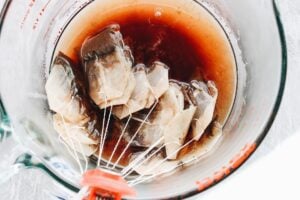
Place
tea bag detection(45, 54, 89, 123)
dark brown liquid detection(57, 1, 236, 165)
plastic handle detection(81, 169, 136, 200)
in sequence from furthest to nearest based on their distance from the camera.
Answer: dark brown liquid detection(57, 1, 236, 165)
tea bag detection(45, 54, 89, 123)
plastic handle detection(81, 169, 136, 200)

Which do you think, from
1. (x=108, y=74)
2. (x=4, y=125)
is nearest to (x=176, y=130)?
(x=108, y=74)

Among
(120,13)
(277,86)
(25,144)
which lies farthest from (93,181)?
(120,13)

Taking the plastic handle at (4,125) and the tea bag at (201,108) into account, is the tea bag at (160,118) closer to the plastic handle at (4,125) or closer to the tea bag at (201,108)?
the tea bag at (201,108)

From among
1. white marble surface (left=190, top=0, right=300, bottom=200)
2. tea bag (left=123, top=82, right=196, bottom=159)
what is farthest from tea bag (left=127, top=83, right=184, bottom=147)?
white marble surface (left=190, top=0, right=300, bottom=200)

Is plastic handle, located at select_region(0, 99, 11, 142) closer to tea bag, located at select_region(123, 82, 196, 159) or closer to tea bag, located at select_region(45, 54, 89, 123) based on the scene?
tea bag, located at select_region(45, 54, 89, 123)

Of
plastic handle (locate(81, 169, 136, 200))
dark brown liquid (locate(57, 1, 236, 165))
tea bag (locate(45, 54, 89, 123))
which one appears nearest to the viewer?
plastic handle (locate(81, 169, 136, 200))

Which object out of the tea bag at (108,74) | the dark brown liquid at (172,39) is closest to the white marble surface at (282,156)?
the dark brown liquid at (172,39)
